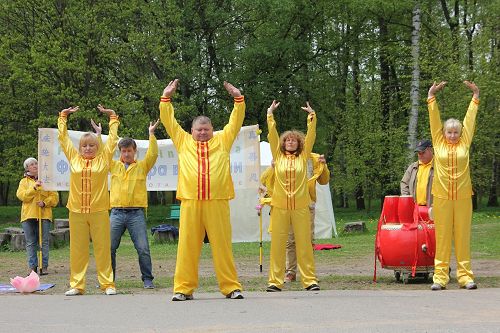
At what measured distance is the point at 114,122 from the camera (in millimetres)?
10367

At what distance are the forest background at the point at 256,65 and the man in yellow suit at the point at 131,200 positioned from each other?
1848cm

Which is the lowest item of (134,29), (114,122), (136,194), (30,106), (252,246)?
(252,246)

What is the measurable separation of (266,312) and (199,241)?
1.51 m

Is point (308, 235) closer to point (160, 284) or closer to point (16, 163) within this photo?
point (160, 284)

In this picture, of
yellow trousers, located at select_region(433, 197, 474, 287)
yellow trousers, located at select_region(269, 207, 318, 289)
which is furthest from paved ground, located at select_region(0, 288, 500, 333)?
yellow trousers, located at select_region(433, 197, 474, 287)

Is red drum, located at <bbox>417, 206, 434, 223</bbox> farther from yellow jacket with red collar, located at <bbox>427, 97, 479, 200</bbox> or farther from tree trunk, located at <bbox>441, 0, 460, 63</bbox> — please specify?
tree trunk, located at <bbox>441, 0, 460, 63</bbox>

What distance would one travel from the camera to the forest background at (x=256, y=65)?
3081 cm

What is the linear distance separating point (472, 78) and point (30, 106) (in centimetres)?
1861

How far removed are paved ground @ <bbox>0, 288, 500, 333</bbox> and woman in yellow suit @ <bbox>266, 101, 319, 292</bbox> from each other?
40 centimetres

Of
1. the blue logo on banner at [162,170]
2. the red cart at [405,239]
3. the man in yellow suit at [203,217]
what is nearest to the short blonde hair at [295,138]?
the man in yellow suit at [203,217]

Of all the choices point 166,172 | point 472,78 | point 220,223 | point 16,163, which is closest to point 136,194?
point 220,223

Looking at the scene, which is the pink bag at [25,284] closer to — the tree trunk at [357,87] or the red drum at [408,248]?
the red drum at [408,248]

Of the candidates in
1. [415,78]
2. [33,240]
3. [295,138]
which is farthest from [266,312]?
[415,78]

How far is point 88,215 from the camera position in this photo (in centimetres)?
968
